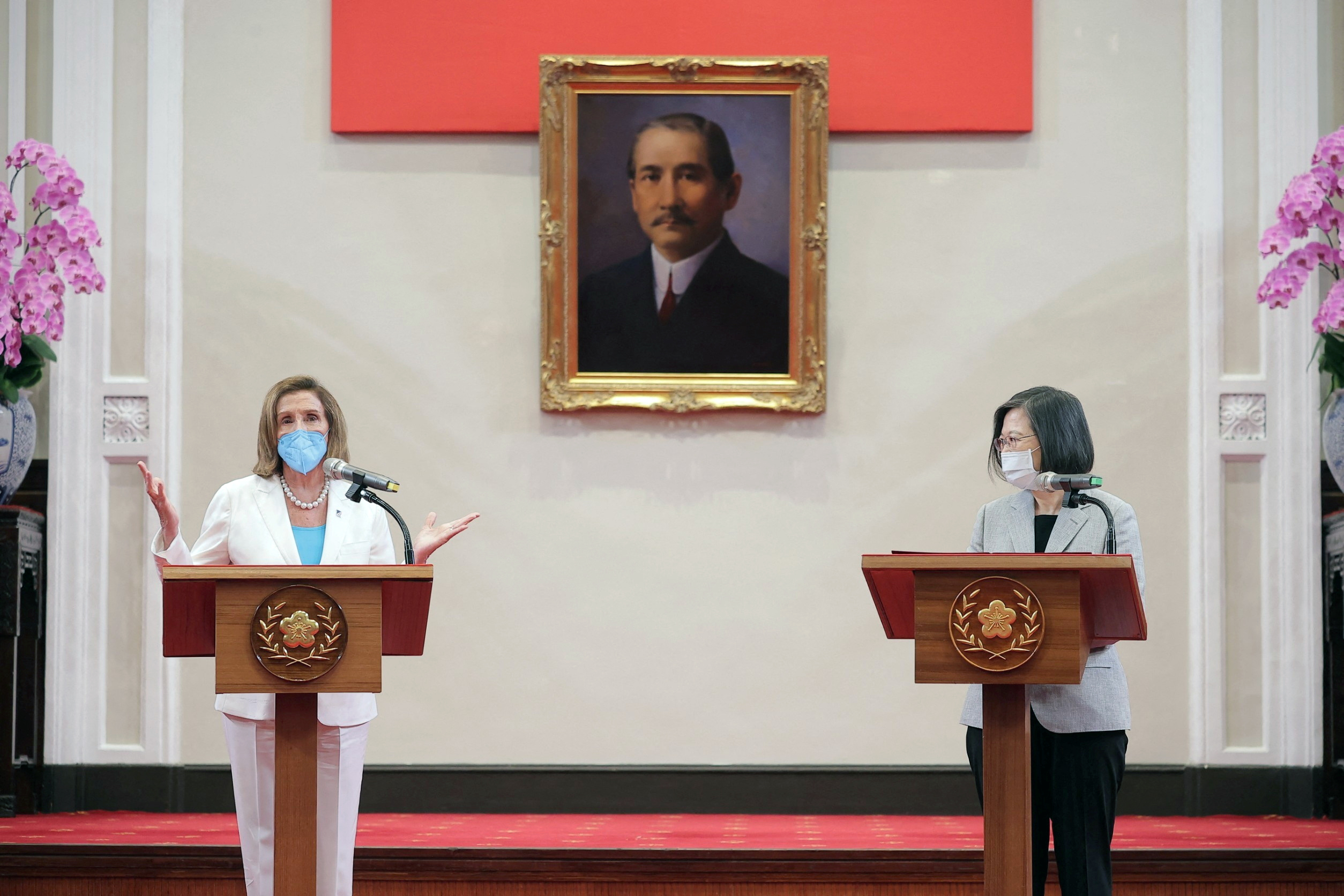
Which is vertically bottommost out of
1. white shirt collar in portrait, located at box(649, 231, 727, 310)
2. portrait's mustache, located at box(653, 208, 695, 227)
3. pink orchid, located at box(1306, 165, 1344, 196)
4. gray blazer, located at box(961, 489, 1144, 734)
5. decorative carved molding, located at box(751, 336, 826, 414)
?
gray blazer, located at box(961, 489, 1144, 734)

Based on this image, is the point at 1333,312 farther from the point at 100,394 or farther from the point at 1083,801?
the point at 100,394

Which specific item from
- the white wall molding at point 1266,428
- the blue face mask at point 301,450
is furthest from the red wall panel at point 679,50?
the blue face mask at point 301,450

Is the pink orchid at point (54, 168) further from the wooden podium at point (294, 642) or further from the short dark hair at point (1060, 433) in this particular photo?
the short dark hair at point (1060, 433)

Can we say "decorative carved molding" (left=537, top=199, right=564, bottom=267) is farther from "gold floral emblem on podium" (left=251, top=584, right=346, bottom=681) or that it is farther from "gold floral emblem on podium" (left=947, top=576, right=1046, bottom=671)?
"gold floral emblem on podium" (left=947, top=576, right=1046, bottom=671)

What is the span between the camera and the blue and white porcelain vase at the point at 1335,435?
449 centimetres

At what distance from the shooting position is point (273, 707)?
116 inches

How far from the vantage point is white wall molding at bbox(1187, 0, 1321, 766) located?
4.77m

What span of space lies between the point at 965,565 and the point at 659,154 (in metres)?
2.80

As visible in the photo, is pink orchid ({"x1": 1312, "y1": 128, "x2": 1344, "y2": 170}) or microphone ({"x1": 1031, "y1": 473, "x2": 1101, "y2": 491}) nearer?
microphone ({"x1": 1031, "y1": 473, "x2": 1101, "y2": 491})

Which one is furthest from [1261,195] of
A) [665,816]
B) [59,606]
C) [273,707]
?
[59,606]

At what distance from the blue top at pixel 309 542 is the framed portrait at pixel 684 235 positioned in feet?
5.94

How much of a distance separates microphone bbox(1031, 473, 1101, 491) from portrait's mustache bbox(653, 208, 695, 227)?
2411mm

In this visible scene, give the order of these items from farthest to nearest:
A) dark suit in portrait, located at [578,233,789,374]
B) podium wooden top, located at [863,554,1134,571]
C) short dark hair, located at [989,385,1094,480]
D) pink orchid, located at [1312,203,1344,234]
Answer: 1. dark suit in portrait, located at [578,233,789,374]
2. pink orchid, located at [1312,203,1344,234]
3. short dark hair, located at [989,385,1094,480]
4. podium wooden top, located at [863,554,1134,571]

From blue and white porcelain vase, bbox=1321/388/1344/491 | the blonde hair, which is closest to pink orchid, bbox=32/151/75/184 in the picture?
the blonde hair
